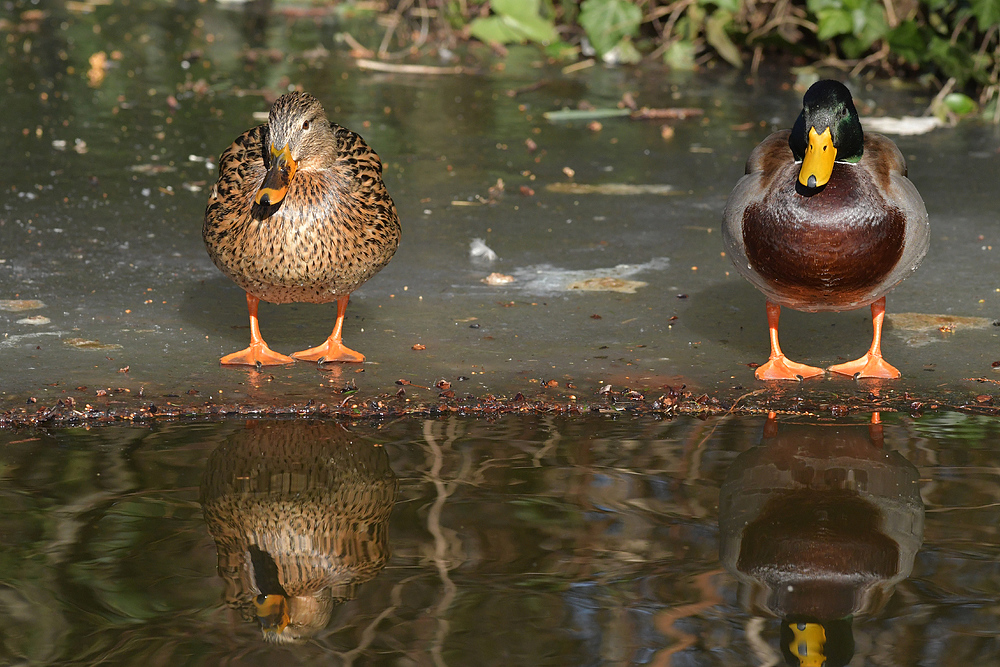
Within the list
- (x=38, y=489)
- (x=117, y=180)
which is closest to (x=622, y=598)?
(x=38, y=489)

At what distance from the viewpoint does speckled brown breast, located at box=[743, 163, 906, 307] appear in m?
3.88

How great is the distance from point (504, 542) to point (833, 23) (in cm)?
739

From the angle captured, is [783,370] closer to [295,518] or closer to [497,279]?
[497,279]

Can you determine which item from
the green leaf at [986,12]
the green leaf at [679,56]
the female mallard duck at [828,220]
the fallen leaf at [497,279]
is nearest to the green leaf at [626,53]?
Answer: the green leaf at [679,56]

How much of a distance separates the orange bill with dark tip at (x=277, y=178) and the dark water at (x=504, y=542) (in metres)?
0.69

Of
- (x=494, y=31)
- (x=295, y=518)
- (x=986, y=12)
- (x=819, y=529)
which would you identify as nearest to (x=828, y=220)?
(x=819, y=529)

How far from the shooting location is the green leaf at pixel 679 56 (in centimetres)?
1043

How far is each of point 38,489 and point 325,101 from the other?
19.3ft

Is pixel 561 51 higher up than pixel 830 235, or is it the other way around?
pixel 830 235

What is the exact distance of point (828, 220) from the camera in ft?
12.7

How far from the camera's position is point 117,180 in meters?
6.59

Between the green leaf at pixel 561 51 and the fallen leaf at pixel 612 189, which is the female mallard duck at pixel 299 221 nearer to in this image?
the fallen leaf at pixel 612 189

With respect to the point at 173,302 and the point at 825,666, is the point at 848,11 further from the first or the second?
the point at 825,666

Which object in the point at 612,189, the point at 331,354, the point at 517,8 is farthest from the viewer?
the point at 517,8
